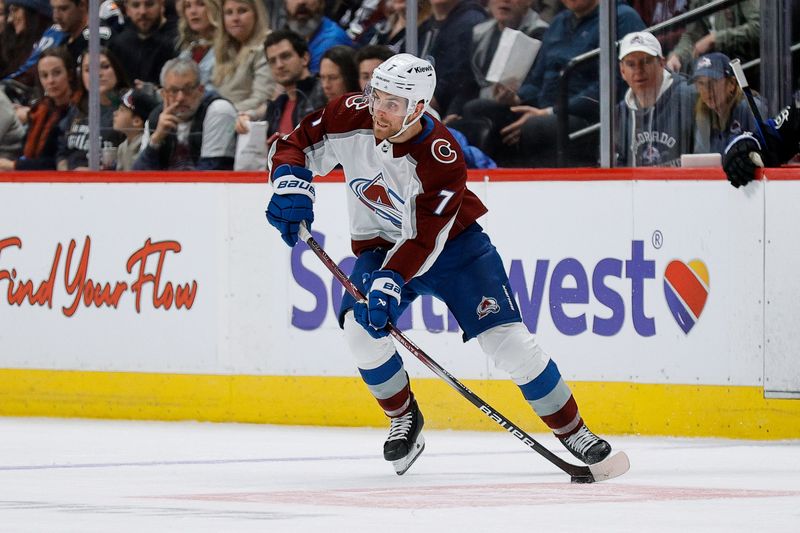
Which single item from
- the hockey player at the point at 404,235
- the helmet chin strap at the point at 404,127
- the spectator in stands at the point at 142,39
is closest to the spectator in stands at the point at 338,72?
the spectator in stands at the point at 142,39

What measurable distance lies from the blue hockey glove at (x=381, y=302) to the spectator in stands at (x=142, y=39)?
301 centimetres

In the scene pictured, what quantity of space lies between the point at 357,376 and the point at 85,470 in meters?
1.75

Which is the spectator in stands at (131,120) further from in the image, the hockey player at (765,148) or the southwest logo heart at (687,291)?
the hockey player at (765,148)

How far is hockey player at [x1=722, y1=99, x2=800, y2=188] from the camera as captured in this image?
20.7 feet

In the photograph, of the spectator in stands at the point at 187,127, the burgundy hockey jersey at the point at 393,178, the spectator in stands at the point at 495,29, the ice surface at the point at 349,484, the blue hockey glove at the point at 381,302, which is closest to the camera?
the ice surface at the point at 349,484

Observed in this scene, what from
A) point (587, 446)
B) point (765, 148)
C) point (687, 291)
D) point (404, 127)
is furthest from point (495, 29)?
point (587, 446)

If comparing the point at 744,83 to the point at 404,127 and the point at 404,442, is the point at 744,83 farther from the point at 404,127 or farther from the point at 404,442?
the point at 404,442

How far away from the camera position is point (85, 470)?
5.38 metres

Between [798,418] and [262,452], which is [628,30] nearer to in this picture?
[798,418]

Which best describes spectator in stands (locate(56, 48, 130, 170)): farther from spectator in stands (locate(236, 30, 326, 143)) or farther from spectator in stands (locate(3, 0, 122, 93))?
spectator in stands (locate(236, 30, 326, 143))

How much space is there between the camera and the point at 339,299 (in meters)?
6.94

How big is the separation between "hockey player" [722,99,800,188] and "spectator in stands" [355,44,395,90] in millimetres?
1526

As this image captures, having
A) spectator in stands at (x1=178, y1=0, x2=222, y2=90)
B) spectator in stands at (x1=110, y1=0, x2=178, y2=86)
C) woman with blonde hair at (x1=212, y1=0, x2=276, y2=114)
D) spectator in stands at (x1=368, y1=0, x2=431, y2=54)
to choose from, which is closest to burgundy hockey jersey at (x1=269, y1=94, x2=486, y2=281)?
spectator in stands at (x1=368, y1=0, x2=431, y2=54)

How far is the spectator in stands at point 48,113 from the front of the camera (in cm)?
785
